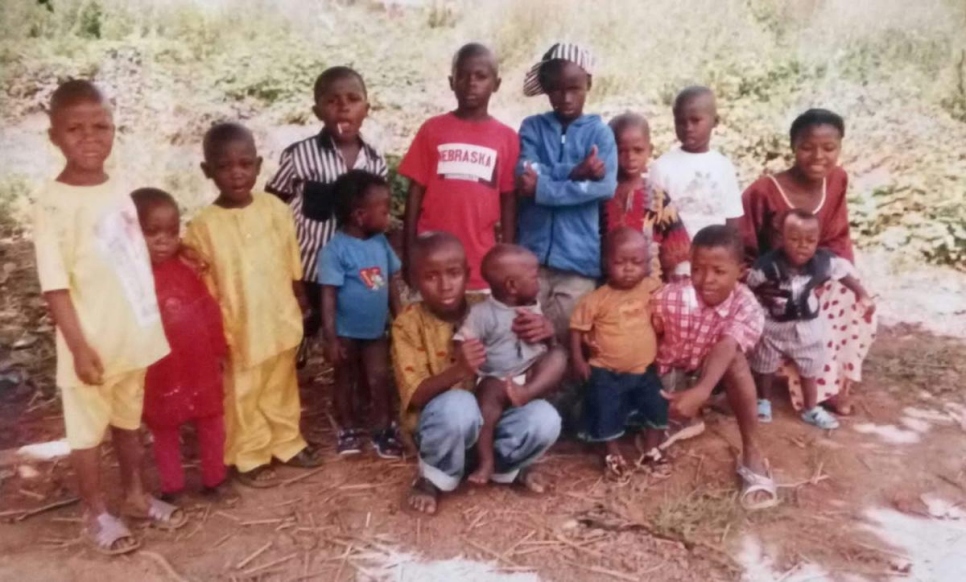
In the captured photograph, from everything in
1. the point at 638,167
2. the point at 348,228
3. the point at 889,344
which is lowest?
the point at 889,344

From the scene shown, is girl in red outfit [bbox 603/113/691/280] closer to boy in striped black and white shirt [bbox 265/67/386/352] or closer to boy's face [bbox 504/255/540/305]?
boy's face [bbox 504/255/540/305]

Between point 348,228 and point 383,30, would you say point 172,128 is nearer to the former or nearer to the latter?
point 383,30

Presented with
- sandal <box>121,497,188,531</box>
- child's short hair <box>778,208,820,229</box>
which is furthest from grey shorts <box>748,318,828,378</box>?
sandal <box>121,497,188,531</box>

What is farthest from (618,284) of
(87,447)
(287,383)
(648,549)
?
(87,447)

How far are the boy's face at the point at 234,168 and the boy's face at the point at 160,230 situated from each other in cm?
23

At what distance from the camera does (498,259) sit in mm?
3172

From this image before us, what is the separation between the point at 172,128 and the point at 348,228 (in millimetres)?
3906

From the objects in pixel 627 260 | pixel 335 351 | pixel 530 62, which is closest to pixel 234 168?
pixel 335 351

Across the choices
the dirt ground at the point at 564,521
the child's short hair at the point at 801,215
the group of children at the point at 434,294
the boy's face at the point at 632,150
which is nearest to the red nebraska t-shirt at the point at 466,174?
the group of children at the point at 434,294

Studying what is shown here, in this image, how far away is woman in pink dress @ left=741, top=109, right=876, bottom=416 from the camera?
3990 mm

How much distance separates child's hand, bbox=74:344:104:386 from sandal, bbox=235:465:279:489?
836 mm

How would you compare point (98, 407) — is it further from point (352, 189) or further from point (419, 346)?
point (352, 189)

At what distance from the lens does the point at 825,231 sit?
402 centimetres

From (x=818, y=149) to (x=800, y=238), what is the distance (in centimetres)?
48
